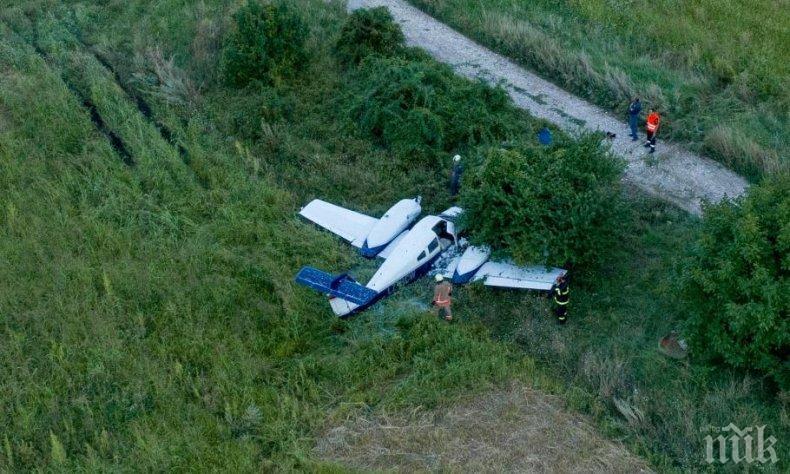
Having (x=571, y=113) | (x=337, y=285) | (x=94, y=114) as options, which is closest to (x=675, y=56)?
(x=571, y=113)

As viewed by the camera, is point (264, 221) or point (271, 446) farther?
point (264, 221)

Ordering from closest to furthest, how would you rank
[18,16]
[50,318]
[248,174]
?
[50,318]
[248,174]
[18,16]

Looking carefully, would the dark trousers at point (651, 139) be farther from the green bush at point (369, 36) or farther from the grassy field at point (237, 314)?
the green bush at point (369, 36)

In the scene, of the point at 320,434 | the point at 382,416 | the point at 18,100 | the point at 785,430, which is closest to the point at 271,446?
the point at 320,434

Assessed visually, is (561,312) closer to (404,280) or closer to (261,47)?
(404,280)

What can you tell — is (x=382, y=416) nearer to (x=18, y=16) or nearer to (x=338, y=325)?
(x=338, y=325)

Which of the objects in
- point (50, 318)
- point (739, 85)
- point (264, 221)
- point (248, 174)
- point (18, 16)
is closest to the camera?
point (50, 318)

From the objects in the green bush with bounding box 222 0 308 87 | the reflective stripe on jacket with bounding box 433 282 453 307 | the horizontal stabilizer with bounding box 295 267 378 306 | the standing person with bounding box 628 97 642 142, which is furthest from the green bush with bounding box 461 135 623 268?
the green bush with bounding box 222 0 308 87

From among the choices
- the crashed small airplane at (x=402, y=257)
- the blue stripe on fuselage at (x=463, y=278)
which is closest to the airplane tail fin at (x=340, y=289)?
the crashed small airplane at (x=402, y=257)
